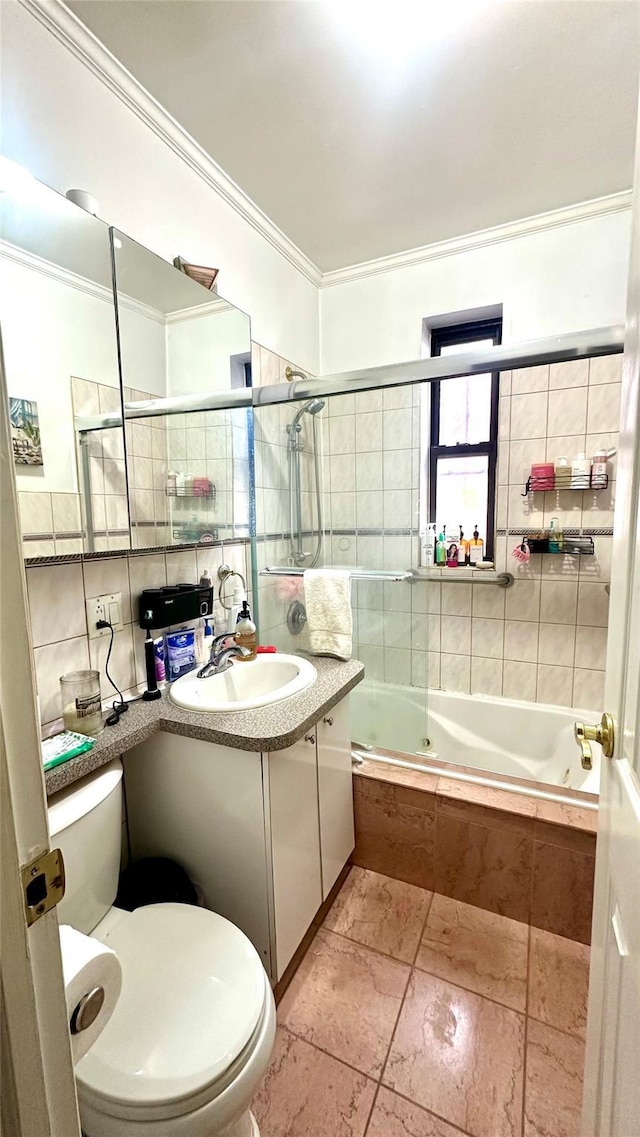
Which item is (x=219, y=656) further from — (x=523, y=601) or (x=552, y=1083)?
(x=523, y=601)

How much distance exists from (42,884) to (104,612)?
951 mm

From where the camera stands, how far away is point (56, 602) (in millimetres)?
1177

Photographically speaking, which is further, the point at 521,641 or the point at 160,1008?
the point at 521,641

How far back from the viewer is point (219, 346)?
1717 mm

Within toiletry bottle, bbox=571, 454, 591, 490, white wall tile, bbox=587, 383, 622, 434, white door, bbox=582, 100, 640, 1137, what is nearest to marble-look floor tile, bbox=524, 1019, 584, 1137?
white door, bbox=582, 100, 640, 1137

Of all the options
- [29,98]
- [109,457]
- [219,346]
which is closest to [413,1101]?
[109,457]

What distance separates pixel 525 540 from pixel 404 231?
5.19 feet

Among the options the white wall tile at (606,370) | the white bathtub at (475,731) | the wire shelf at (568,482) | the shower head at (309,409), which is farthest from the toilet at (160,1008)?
the white wall tile at (606,370)

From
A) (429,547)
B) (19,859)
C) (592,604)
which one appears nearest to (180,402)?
(19,859)

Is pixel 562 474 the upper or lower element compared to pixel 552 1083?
upper

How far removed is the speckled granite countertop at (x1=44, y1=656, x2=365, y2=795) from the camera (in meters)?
1.06

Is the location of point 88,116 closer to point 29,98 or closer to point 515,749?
point 29,98

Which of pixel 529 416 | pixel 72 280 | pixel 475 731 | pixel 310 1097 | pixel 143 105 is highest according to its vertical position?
pixel 143 105

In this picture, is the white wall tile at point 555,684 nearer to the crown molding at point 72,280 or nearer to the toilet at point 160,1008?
the toilet at point 160,1008
